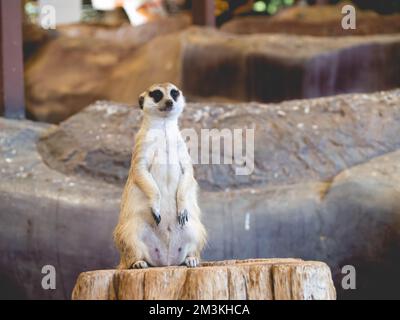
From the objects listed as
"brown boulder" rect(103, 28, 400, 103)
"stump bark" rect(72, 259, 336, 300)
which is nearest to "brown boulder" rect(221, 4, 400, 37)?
"brown boulder" rect(103, 28, 400, 103)

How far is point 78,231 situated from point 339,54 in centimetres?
353

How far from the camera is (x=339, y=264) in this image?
5945 mm

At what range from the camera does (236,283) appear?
3.57 meters

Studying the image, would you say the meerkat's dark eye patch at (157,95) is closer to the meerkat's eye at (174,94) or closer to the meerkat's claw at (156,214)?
the meerkat's eye at (174,94)

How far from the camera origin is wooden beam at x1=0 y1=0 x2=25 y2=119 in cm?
750

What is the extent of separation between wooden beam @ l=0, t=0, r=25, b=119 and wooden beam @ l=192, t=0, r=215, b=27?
2571mm

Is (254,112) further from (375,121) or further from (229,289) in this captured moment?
(229,289)

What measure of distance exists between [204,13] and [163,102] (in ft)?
18.4

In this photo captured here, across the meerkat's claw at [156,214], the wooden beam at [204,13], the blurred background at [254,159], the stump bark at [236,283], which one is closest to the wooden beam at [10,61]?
the blurred background at [254,159]

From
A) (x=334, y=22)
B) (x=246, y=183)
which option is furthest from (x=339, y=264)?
(x=334, y=22)

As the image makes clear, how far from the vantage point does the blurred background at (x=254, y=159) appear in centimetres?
594

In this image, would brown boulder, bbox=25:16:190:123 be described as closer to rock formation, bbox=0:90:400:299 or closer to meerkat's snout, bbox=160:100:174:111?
rock formation, bbox=0:90:400:299

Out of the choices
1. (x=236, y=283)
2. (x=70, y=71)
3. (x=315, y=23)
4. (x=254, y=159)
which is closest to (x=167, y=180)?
(x=236, y=283)

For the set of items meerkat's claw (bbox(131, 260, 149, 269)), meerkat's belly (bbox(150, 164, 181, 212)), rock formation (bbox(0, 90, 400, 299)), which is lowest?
rock formation (bbox(0, 90, 400, 299))
